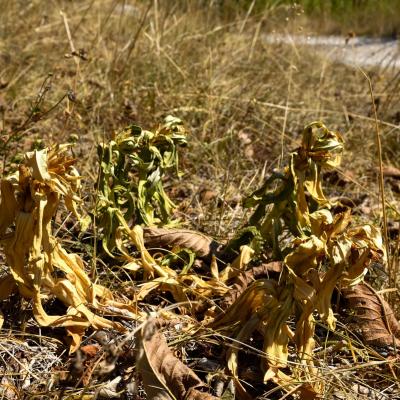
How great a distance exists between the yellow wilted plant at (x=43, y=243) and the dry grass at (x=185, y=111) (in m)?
0.08

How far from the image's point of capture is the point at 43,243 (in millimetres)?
1265

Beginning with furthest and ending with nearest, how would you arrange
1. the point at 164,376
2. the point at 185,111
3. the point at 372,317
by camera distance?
the point at 185,111 < the point at 372,317 < the point at 164,376

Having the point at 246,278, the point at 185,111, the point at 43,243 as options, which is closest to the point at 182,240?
the point at 246,278

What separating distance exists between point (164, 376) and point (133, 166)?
0.57 meters

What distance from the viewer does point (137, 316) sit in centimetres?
140

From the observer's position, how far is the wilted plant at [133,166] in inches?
60.3

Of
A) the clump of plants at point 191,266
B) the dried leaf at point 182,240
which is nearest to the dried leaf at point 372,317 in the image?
the clump of plants at point 191,266

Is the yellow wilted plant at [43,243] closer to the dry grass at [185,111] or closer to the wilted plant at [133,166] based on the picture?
the dry grass at [185,111]

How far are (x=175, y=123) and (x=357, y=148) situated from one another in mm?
1621

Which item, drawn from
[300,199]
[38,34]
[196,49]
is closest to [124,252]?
[300,199]

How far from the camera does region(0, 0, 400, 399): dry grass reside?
1777 mm

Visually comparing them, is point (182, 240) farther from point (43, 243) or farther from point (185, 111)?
point (185, 111)

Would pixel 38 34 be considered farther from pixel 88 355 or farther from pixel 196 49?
pixel 88 355

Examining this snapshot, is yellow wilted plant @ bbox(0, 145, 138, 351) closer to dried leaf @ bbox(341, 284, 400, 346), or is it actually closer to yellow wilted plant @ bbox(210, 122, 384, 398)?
yellow wilted plant @ bbox(210, 122, 384, 398)
